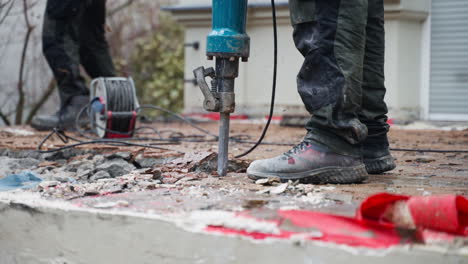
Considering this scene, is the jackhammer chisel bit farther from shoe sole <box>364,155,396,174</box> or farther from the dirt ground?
shoe sole <box>364,155,396,174</box>

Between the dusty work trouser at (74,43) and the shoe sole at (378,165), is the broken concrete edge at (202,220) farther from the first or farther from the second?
the dusty work trouser at (74,43)

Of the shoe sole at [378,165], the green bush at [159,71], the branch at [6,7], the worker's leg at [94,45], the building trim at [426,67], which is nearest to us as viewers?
the shoe sole at [378,165]

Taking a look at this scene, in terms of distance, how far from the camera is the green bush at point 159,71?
8.08 m

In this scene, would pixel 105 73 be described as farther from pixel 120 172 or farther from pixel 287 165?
pixel 287 165

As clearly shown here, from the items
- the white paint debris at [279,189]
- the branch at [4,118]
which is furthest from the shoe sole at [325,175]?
the branch at [4,118]

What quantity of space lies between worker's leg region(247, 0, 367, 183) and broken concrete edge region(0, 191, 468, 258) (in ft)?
1.78

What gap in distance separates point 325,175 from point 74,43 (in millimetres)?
2617

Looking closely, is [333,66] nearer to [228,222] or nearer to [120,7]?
[228,222]

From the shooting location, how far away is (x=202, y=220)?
55.8 inches

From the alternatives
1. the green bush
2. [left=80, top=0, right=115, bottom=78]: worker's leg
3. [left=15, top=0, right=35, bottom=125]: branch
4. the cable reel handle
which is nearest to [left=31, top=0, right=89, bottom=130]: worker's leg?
[left=80, top=0, right=115, bottom=78]: worker's leg

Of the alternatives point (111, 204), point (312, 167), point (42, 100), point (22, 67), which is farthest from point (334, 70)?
point (42, 100)

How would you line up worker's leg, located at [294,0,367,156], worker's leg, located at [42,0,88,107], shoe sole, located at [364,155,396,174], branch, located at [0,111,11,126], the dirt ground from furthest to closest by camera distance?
branch, located at [0,111,11,126] → worker's leg, located at [42,0,88,107] → shoe sole, located at [364,155,396,174] → worker's leg, located at [294,0,367,156] → the dirt ground

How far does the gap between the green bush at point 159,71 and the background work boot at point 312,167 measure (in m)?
6.10

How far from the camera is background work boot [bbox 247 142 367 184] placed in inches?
75.6
